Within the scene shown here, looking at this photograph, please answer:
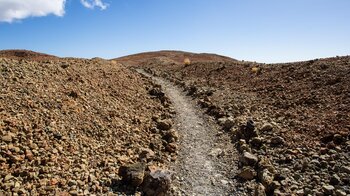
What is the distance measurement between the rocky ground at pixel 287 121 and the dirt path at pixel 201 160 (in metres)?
0.52

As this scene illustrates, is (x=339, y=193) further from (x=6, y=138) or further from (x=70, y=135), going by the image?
(x=6, y=138)

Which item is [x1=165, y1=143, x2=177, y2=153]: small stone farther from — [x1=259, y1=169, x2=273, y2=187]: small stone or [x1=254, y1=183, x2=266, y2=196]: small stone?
[x1=254, y1=183, x2=266, y2=196]: small stone

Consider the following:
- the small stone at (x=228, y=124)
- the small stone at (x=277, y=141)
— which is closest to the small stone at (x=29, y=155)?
the small stone at (x=277, y=141)

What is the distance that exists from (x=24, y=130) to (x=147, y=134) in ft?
15.4

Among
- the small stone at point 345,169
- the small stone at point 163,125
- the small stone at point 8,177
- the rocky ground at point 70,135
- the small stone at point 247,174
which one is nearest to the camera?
the small stone at point 8,177

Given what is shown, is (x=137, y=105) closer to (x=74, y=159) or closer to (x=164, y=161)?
(x=164, y=161)

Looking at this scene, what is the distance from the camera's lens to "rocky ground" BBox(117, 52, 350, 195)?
9.10 m

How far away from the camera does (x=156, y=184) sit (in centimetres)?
835

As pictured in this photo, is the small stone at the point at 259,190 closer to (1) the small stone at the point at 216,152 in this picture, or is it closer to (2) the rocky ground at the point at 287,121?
(2) the rocky ground at the point at 287,121

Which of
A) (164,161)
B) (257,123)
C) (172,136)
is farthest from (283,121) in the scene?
(164,161)

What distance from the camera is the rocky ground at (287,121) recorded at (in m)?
9.10

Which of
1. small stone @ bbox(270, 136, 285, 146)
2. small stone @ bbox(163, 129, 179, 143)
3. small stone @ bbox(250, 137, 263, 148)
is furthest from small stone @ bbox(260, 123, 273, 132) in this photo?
small stone @ bbox(163, 129, 179, 143)

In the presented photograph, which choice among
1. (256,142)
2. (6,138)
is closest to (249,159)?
(256,142)

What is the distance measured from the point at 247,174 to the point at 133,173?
351 cm
